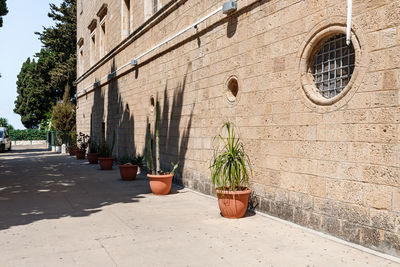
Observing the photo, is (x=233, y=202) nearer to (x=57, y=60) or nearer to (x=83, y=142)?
(x=83, y=142)

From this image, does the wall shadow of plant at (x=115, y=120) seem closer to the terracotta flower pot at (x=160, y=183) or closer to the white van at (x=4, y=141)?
the terracotta flower pot at (x=160, y=183)

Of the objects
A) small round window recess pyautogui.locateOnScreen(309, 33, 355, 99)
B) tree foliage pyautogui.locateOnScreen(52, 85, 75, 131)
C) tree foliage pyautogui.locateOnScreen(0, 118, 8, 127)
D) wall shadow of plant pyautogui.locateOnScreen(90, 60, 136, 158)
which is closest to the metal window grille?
small round window recess pyautogui.locateOnScreen(309, 33, 355, 99)

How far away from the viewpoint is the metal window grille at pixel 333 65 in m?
4.82


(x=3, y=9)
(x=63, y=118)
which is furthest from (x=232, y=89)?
(x=63, y=118)

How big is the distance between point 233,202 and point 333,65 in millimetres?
2608

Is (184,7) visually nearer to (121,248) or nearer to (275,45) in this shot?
(275,45)

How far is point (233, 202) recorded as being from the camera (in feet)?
18.8

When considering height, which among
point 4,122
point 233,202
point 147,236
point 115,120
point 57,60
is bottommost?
point 147,236

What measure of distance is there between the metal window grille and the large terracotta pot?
2.04 m

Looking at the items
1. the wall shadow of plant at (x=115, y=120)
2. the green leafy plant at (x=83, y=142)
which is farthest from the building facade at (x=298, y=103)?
the green leafy plant at (x=83, y=142)

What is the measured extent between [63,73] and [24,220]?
29800mm

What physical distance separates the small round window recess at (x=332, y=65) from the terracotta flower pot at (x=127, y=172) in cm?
637

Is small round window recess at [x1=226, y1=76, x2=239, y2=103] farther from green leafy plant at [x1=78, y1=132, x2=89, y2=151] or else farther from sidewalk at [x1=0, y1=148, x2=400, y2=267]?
green leafy plant at [x1=78, y1=132, x2=89, y2=151]

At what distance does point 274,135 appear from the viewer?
5.91 meters
